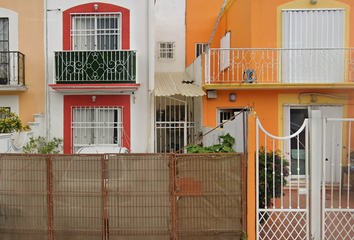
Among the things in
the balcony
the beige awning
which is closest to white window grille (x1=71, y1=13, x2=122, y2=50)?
the balcony

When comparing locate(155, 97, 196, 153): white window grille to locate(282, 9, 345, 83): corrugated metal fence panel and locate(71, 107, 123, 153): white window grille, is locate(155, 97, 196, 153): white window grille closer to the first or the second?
locate(71, 107, 123, 153): white window grille

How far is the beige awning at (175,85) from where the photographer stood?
8.77 m

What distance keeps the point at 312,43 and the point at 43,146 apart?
9310 mm

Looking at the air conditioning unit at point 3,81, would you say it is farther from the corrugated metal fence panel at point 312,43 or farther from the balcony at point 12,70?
the corrugated metal fence panel at point 312,43

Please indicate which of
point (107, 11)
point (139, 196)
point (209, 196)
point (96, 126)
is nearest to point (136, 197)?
point (139, 196)

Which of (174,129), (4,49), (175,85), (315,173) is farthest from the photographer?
(175,85)

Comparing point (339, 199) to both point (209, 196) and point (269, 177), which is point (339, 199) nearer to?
point (269, 177)

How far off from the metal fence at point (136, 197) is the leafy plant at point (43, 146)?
11.2ft

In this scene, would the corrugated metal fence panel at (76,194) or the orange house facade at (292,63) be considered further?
the orange house facade at (292,63)

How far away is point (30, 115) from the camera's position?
908 cm

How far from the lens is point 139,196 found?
484cm

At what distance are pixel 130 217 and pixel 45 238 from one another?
1552 mm

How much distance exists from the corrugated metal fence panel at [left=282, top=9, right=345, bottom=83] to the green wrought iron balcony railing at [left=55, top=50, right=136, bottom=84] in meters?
5.13

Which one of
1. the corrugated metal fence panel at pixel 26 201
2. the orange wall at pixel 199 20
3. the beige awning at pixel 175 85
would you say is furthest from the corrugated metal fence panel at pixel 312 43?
the corrugated metal fence panel at pixel 26 201
